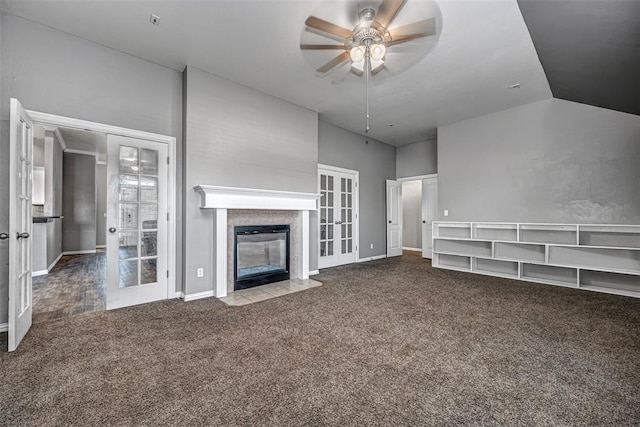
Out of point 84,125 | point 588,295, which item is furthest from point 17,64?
point 588,295

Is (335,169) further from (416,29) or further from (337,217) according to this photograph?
(416,29)

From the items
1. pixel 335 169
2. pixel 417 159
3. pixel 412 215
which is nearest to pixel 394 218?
pixel 417 159

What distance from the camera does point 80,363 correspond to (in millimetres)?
2084

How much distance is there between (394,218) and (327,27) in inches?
216

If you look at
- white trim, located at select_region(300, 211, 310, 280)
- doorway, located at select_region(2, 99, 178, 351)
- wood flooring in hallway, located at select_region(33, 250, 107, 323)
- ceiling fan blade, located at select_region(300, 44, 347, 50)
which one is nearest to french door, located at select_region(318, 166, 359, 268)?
white trim, located at select_region(300, 211, 310, 280)

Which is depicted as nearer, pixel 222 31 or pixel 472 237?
pixel 222 31

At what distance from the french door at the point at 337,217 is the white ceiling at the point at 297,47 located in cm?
160

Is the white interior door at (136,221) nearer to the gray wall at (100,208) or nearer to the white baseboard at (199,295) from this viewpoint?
the white baseboard at (199,295)

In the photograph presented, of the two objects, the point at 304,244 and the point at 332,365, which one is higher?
the point at 304,244

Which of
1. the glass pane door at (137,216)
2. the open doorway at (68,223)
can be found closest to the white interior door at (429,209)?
the glass pane door at (137,216)

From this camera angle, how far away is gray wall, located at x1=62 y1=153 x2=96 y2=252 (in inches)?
306

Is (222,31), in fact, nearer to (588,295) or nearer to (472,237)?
(472,237)

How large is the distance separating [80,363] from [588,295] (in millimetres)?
5854

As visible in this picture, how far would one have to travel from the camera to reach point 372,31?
101 inches
